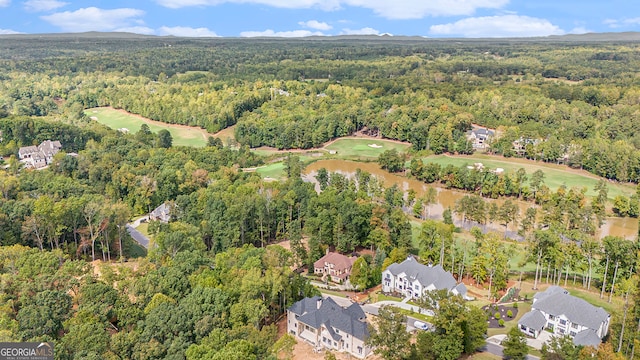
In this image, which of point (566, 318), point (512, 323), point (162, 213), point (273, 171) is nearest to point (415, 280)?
point (512, 323)

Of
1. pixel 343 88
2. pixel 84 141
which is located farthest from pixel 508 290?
pixel 343 88

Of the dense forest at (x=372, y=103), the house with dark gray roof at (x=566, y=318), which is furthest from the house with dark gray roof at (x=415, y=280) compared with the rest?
the dense forest at (x=372, y=103)

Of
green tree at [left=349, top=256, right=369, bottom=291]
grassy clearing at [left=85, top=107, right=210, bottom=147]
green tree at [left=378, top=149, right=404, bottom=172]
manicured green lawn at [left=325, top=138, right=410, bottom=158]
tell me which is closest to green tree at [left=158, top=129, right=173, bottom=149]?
grassy clearing at [left=85, top=107, right=210, bottom=147]

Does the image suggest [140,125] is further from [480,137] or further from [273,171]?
[480,137]

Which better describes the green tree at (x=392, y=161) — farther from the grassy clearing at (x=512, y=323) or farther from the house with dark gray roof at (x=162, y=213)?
the grassy clearing at (x=512, y=323)

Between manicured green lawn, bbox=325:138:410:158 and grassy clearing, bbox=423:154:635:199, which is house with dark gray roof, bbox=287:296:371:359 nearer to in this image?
grassy clearing, bbox=423:154:635:199

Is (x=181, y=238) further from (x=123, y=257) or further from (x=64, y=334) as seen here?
(x=64, y=334)
